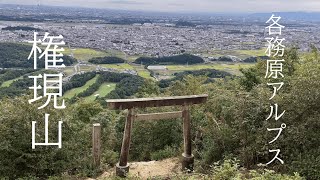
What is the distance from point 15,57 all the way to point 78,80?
67.6ft

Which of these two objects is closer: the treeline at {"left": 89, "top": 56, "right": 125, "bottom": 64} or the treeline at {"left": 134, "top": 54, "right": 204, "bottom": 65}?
the treeline at {"left": 89, "top": 56, "right": 125, "bottom": 64}

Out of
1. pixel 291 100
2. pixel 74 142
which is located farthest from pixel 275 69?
pixel 74 142

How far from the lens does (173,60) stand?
62531 mm

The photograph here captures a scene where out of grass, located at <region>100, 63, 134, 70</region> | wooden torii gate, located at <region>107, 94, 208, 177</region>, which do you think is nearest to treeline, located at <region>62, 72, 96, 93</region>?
grass, located at <region>100, 63, 134, 70</region>

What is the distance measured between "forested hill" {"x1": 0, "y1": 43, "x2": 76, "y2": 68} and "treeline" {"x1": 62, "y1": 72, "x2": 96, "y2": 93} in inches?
376

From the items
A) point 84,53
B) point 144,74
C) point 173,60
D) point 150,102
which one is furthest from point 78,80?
point 150,102

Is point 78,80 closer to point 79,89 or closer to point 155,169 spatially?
point 79,89

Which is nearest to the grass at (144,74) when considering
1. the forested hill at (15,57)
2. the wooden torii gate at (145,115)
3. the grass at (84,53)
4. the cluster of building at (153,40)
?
the forested hill at (15,57)

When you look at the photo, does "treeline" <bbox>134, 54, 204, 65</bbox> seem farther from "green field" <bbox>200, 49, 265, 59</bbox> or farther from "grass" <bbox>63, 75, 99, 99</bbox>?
"grass" <bbox>63, 75, 99, 99</bbox>

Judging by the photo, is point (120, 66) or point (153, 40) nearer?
point (120, 66)

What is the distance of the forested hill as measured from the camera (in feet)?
177

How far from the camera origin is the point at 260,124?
7281mm

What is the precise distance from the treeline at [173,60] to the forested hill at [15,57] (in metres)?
12.4

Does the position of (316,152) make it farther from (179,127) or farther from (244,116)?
(179,127)
